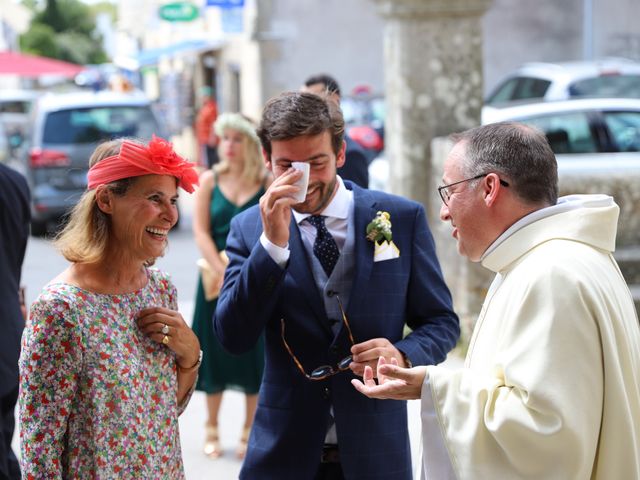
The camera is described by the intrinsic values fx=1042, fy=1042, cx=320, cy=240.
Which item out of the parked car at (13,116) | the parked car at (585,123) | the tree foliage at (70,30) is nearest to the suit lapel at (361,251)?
the parked car at (585,123)

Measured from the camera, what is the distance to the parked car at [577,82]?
13.3 metres

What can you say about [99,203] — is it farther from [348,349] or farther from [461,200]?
[461,200]

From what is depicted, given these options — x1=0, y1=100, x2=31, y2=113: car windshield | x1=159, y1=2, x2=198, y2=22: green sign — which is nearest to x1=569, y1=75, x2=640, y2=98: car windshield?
x1=159, y1=2, x2=198, y2=22: green sign

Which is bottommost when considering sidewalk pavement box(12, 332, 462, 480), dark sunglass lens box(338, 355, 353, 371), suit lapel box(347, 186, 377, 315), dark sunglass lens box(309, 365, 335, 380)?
sidewalk pavement box(12, 332, 462, 480)

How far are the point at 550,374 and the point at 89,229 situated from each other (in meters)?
1.40

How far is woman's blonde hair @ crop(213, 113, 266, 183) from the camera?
5.93 m

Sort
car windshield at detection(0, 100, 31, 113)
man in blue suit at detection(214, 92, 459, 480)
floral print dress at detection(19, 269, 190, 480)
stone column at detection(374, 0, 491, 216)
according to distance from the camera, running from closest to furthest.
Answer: floral print dress at detection(19, 269, 190, 480) → man in blue suit at detection(214, 92, 459, 480) → stone column at detection(374, 0, 491, 216) → car windshield at detection(0, 100, 31, 113)

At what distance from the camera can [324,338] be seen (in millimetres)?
3232

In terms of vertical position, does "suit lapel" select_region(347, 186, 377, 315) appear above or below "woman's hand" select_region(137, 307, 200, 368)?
above

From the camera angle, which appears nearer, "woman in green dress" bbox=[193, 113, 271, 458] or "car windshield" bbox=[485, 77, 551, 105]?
"woman in green dress" bbox=[193, 113, 271, 458]

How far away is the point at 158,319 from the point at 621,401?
4.35 feet

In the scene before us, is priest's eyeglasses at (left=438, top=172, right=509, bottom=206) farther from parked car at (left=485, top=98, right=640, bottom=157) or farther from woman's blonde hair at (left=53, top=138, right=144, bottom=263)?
parked car at (left=485, top=98, right=640, bottom=157)

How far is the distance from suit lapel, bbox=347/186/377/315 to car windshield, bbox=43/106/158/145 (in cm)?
1119

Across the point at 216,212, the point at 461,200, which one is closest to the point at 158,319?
the point at 461,200
